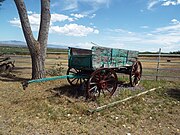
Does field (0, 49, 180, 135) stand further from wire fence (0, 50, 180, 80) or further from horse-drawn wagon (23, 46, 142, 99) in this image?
wire fence (0, 50, 180, 80)

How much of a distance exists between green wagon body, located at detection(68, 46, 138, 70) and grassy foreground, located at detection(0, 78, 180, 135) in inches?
36.4

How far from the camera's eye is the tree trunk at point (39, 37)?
296 inches

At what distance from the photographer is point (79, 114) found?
465 centimetres

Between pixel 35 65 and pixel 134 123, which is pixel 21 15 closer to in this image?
pixel 35 65

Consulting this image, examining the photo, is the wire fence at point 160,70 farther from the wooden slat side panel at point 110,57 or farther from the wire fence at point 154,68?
the wooden slat side panel at point 110,57

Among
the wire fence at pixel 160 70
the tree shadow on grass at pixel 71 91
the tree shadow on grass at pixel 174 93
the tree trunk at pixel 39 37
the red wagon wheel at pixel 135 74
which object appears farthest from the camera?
the wire fence at pixel 160 70

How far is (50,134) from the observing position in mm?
3664

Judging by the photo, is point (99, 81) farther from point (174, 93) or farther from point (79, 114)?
point (174, 93)

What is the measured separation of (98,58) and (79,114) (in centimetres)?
175

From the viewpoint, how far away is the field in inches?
154

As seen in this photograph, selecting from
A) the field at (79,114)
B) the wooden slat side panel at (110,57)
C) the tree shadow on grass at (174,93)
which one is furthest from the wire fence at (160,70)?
the field at (79,114)

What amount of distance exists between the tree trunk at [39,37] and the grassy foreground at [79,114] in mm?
1315

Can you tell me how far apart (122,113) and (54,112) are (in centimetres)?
158

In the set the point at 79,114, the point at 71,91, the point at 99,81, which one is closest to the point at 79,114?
the point at 79,114
